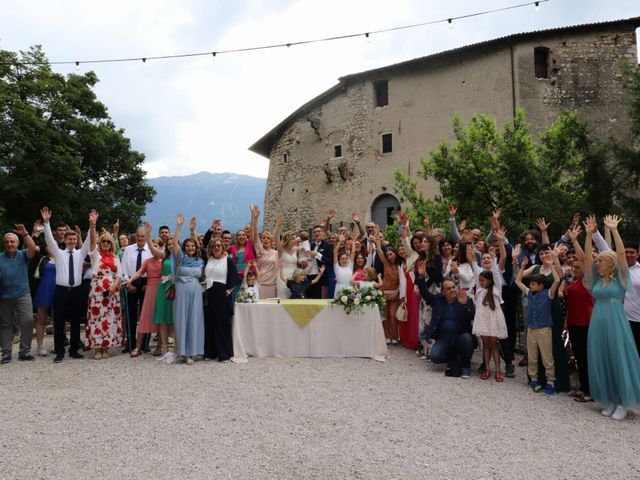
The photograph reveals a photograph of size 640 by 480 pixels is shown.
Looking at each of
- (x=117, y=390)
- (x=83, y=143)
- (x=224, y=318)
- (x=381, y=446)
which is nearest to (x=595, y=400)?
(x=381, y=446)

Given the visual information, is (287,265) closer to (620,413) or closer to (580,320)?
(580,320)

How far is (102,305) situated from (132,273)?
78 centimetres

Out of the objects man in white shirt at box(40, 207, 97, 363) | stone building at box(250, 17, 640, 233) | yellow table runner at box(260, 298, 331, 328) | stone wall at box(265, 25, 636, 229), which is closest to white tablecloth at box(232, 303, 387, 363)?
yellow table runner at box(260, 298, 331, 328)

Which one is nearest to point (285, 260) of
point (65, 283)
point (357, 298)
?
point (357, 298)

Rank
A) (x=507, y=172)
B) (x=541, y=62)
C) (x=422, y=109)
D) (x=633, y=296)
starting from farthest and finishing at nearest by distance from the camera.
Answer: (x=422, y=109)
(x=541, y=62)
(x=507, y=172)
(x=633, y=296)

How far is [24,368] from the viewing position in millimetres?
7234

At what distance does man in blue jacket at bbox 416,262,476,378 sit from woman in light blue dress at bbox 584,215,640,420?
70.1 inches

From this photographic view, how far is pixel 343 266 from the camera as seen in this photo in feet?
29.2

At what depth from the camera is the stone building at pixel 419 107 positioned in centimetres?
2141

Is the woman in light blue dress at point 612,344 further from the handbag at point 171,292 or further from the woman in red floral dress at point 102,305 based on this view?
the woman in red floral dress at point 102,305

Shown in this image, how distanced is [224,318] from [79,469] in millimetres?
3936

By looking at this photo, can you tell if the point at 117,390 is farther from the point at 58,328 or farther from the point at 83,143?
the point at 83,143

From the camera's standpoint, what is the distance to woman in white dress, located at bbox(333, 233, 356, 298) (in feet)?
28.8

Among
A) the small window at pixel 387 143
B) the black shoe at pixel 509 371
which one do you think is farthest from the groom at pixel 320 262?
the small window at pixel 387 143
